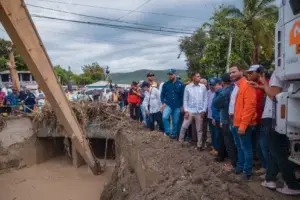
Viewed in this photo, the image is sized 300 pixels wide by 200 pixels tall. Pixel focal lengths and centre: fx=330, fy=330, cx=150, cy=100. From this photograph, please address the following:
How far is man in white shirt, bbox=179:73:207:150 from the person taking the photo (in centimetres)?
672

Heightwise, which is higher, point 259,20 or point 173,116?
point 259,20

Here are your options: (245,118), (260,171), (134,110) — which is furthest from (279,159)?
(134,110)

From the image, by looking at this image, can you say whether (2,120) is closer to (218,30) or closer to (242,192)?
(242,192)

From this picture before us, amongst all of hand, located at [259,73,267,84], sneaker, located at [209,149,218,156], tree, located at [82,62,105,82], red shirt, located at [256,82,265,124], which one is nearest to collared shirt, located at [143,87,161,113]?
sneaker, located at [209,149,218,156]

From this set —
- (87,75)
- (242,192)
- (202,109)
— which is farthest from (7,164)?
(87,75)

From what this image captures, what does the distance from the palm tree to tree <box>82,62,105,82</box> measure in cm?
5068

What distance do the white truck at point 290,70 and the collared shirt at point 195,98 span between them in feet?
10.0

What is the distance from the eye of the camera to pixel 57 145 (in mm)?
10773

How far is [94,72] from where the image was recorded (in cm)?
6862

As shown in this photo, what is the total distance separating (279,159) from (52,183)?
21.6ft

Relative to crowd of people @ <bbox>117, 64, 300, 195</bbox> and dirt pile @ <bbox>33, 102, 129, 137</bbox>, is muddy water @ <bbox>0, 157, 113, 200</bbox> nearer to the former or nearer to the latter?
dirt pile @ <bbox>33, 102, 129, 137</bbox>

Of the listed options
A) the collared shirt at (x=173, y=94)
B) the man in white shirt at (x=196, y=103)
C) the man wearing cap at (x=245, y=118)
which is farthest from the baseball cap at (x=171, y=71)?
the man wearing cap at (x=245, y=118)

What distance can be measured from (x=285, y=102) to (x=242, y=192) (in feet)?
3.48

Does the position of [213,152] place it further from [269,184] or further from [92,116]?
[92,116]
